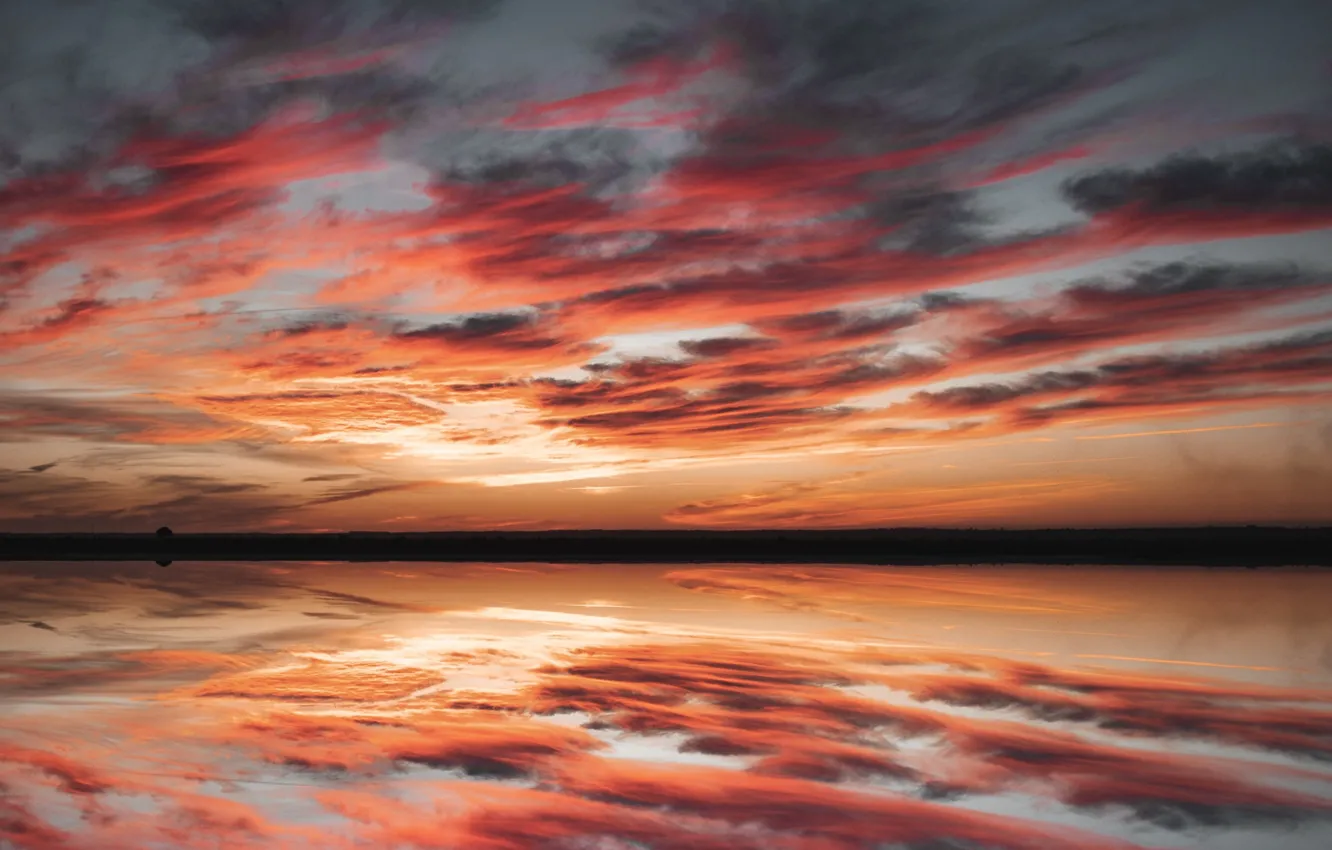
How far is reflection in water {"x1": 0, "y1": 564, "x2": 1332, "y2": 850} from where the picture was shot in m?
3.33

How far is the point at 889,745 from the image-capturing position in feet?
13.3

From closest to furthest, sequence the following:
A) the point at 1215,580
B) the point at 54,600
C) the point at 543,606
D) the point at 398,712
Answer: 1. the point at 398,712
2. the point at 543,606
3. the point at 54,600
4. the point at 1215,580

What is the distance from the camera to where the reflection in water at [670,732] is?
10.9 feet

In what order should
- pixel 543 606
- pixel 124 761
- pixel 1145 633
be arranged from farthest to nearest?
pixel 543 606 → pixel 1145 633 → pixel 124 761

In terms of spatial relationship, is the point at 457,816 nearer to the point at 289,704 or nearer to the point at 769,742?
the point at 769,742

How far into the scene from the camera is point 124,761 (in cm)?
401

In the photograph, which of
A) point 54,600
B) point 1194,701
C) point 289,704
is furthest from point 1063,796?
point 54,600

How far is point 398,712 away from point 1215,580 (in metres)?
12.3

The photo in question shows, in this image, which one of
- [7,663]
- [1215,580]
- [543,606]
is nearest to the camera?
[7,663]

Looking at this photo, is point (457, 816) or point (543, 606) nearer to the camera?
point (457, 816)

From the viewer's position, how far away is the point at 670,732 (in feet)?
14.0

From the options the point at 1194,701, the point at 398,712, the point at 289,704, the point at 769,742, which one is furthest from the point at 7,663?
the point at 1194,701

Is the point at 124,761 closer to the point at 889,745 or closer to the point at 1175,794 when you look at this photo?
the point at 889,745

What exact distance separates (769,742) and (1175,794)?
4.78ft
